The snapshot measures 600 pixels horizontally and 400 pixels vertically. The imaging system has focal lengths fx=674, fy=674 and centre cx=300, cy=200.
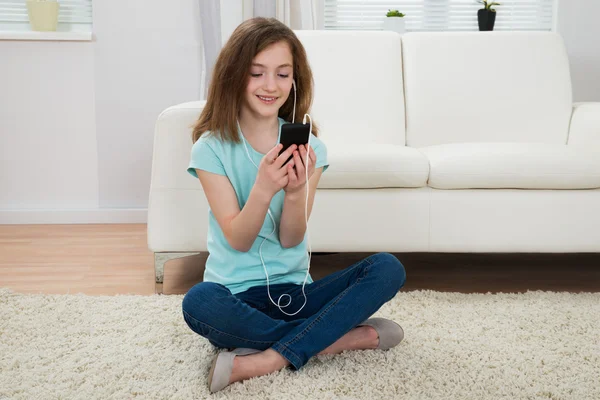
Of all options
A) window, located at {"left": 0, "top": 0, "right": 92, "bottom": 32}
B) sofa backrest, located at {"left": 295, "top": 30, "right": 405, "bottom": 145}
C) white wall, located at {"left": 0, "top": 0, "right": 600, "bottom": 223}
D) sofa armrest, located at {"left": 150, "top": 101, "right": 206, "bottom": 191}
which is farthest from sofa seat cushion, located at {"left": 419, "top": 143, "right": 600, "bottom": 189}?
window, located at {"left": 0, "top": 0, "right": 92, "bottom": 32}

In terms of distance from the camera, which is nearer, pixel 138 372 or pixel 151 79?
pixel 138 372

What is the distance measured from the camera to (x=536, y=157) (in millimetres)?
2020

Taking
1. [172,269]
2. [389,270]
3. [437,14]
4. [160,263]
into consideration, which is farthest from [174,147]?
[437,14]

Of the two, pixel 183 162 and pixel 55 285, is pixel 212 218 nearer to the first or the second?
pixel 183 162

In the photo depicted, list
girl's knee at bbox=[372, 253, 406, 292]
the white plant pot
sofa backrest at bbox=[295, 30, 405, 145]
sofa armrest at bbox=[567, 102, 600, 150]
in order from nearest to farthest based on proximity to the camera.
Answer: girl's knee at bbox=[372, 253, 406, 292], sofa armrest at bbox=[567, 102, 600, 150], sofa backrest at bbox=[295, 30, 405, 145], the white plant pot

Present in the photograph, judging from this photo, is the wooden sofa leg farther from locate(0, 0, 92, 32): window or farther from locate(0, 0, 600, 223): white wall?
locate(0, 0, 92, 32): window

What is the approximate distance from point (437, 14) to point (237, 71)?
2.31 meters

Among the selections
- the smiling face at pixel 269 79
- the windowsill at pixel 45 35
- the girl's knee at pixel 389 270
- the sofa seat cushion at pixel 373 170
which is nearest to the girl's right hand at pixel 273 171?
the smiling face at pixel 269 79

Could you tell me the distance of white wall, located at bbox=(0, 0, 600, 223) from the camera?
3174mm

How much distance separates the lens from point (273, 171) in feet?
4.42

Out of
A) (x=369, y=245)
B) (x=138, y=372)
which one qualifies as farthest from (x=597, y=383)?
(x=138, y=372)

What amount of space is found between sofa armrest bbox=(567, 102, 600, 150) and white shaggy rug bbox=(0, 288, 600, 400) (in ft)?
2.29

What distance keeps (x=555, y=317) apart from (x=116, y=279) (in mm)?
1348

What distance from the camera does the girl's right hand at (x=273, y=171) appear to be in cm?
134
